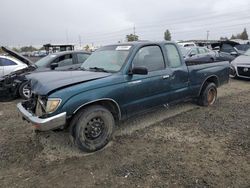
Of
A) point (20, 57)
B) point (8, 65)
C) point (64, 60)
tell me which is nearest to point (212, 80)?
point (64, 60)

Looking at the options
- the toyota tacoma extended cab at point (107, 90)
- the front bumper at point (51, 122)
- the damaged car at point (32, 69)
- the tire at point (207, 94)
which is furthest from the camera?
the damaged car at point (32, 69)

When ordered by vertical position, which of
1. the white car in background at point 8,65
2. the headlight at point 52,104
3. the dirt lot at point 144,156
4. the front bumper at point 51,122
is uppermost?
the white car in background at point 8,65

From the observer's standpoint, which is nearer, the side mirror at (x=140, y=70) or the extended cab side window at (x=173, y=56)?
the side mirror at (x=140, y=70)

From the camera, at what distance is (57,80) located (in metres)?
4.26

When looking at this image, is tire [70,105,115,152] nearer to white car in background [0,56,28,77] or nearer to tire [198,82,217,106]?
tire [198,82,217,106]

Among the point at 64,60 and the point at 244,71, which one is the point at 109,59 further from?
the point at 244,71

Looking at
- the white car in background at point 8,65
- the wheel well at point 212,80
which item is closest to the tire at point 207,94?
the wheel well at point 212,80

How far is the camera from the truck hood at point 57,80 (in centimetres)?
405

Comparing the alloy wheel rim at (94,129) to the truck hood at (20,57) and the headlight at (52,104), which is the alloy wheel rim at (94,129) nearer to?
the headlight at (52,104)

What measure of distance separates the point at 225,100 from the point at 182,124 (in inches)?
108

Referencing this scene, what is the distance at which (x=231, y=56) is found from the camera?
16344 millimetres

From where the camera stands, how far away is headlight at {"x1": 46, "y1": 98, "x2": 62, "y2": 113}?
12.8 feet

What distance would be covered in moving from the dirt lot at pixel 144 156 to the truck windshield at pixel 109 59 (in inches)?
51.9

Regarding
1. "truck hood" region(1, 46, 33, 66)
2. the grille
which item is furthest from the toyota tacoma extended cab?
"truck hood" region(1, 46, 33, 66)
